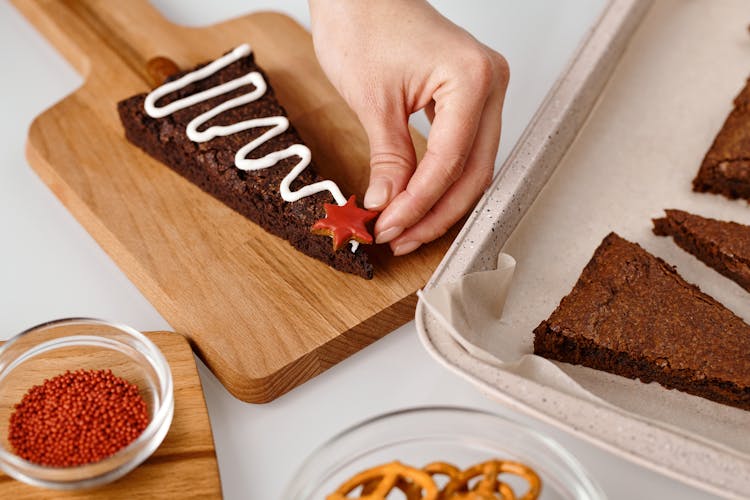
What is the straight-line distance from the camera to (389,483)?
1862 millimetres

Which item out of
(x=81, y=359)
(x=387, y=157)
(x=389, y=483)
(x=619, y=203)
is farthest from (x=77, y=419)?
(x=619, y=203)

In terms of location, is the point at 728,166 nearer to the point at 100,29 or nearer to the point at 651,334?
the point at 651,334

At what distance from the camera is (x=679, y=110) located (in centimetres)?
307

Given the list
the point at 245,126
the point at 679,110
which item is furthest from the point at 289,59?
the point at 679,110

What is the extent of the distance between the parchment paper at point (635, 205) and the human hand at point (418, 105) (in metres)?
0.25

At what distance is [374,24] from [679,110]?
1.09m

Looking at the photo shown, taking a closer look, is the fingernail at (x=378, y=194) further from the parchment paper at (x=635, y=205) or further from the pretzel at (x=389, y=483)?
the pretzel at (x=389, y=483)

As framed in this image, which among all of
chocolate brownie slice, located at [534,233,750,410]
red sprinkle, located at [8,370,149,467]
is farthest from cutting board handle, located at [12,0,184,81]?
chocolate brownie slice, located at [534,233,750,410]

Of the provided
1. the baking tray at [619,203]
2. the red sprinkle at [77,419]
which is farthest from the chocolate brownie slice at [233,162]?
the red sprinkle at [77,419]

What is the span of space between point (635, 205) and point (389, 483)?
1345 mm

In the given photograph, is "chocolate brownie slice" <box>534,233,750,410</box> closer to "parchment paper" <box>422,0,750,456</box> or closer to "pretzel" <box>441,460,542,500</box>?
"parchment paper" <box>422,0,750,456</box>

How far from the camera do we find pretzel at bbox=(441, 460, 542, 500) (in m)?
1.85

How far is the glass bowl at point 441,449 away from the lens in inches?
76.5

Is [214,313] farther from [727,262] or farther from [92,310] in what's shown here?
[727,262]
